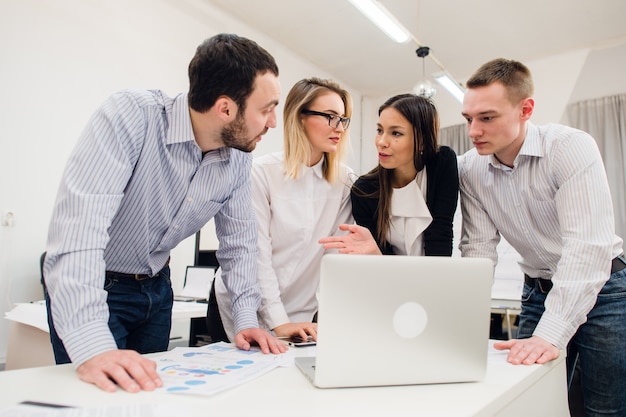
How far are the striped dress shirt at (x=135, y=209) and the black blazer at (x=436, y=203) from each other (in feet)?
1.40

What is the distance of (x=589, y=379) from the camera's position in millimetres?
1342

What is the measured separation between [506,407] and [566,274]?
0.56 meters

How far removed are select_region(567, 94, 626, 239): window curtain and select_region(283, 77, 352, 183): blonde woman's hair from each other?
410 centimetres

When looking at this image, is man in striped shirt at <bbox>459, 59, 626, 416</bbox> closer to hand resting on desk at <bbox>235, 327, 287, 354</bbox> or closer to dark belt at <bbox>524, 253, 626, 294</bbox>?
dark belt at <bbox>524, 253, 626, 294</bbox>

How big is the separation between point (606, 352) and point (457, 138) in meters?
4.62

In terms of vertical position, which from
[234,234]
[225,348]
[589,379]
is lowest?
[589,379]

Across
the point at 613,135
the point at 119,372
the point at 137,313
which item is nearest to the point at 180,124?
the point at 137,313

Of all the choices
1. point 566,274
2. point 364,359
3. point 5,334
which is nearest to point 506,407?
point 364,359

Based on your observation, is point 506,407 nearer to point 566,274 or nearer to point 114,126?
point 566,274

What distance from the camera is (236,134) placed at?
1150 millimetres

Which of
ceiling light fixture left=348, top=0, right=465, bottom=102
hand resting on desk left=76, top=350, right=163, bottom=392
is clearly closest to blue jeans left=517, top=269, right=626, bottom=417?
hand resting on desk left=76, top=350, right=163, bottom=392

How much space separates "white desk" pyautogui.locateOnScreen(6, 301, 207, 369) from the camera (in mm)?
2068

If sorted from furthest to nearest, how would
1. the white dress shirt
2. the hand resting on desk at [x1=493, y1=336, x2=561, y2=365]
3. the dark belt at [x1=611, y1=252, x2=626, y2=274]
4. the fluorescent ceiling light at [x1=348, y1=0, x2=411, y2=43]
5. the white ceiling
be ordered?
the white ceiling
the fluorescent ceiling light at [x1=348, y1=0, x2=411, y2=43]
the white dress shirt
the dark belt at [x1=611, y1=252, x2=626, y2=274]
the hand resting on desk at [x1=493, y1=336, x2=561, y2=365]

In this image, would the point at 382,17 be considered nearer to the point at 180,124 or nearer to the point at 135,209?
the point at 180,124
